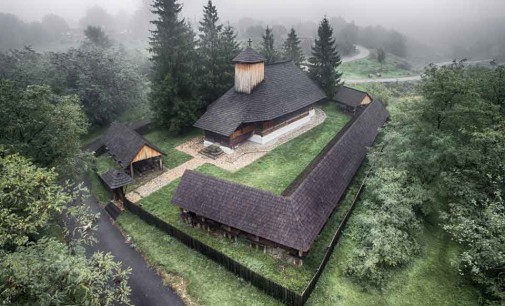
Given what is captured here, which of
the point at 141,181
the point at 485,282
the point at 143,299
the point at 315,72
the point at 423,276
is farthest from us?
the point at 315,72

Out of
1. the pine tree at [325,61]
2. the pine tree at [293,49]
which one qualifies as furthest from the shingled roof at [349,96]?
the pine tree at [293,49]

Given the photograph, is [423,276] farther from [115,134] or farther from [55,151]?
[115,134]

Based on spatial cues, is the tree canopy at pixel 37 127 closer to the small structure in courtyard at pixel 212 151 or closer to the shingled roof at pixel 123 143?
the shingled roof at pixel 123 143

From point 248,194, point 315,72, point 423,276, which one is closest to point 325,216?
point 248,194

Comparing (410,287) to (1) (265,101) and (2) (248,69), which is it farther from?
(2) (248,69)

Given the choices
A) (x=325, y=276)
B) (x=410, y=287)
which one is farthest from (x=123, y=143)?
(x=410, y=287)

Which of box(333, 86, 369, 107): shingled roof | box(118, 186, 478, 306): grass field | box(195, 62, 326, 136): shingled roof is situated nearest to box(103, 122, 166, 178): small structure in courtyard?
box(195, 62, 326, 136): shingled roof
